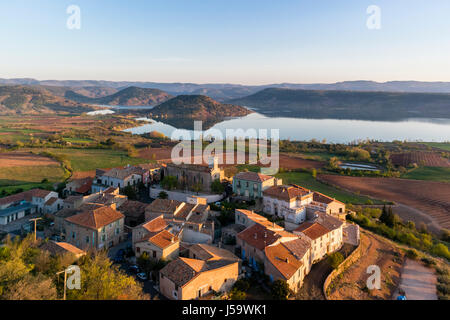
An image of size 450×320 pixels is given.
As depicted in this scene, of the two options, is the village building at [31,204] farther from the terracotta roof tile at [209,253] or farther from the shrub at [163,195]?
the terracotta roof tile at [209,253]

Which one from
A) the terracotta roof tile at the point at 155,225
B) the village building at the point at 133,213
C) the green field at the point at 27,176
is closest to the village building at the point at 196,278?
the terracotta roof tile at the point at 155,225

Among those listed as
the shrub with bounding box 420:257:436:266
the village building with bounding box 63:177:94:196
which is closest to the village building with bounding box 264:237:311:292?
the shrub with bounding box 420:257:436:266

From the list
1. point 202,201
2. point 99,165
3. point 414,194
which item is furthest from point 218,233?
point 99,165

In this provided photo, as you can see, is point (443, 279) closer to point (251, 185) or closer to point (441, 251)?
point (441, 251)

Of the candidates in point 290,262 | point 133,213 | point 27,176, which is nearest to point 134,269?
point 133,213

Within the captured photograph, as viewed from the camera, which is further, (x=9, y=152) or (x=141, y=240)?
(x=9, y=152)

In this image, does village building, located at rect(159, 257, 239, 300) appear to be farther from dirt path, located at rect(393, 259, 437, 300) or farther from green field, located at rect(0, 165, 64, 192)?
green field, located at rect(0, 165, 64, 192)

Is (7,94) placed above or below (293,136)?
above
